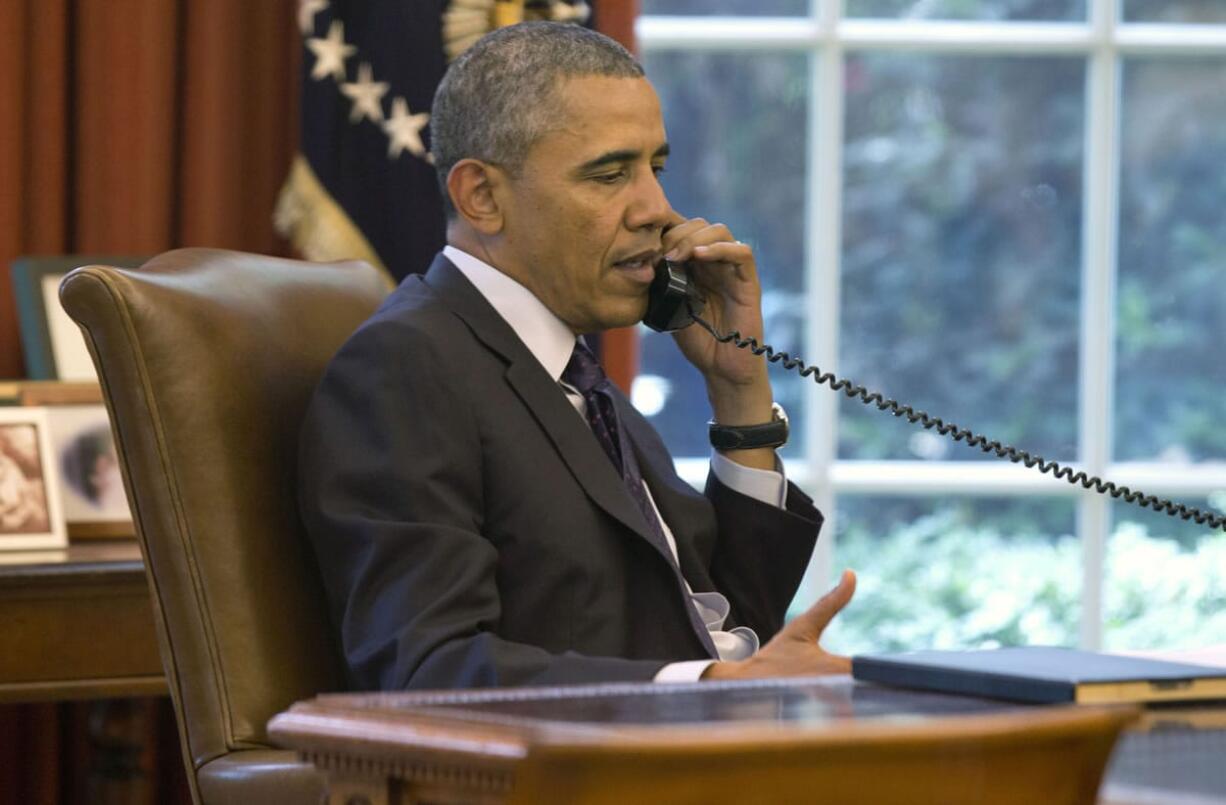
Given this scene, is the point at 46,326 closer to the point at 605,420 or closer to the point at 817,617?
the point at 605,420

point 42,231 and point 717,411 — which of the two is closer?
point 717,411

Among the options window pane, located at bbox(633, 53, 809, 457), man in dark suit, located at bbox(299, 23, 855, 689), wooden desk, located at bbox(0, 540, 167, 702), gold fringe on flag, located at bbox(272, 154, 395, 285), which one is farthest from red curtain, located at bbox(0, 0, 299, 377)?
man in dark suit, located at bbox(299, 23, 855, 689)

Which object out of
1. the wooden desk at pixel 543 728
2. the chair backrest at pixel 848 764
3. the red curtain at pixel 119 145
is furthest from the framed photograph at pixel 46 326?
the chair backrest at pixel 848 764

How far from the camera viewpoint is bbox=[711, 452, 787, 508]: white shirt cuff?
236cm

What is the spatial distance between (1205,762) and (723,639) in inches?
42.1

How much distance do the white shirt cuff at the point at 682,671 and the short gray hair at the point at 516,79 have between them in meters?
0.78

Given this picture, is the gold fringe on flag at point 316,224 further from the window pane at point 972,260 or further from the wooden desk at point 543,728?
the wooden desk at point 543,728

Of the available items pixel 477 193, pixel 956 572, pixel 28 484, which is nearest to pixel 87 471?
pixel 28 484

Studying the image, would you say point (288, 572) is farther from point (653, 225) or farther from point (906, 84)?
point (906, 84)

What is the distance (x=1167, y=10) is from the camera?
4.29 metres

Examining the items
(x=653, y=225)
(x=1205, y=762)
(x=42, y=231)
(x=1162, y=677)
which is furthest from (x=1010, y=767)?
(x=42, y=231)

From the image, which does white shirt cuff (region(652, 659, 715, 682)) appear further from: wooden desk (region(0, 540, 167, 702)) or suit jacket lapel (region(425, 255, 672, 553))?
wooden desk (region(0, 540, 167, 702))

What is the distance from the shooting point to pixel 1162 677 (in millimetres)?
1334

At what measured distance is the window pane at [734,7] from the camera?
4180 millimetres
